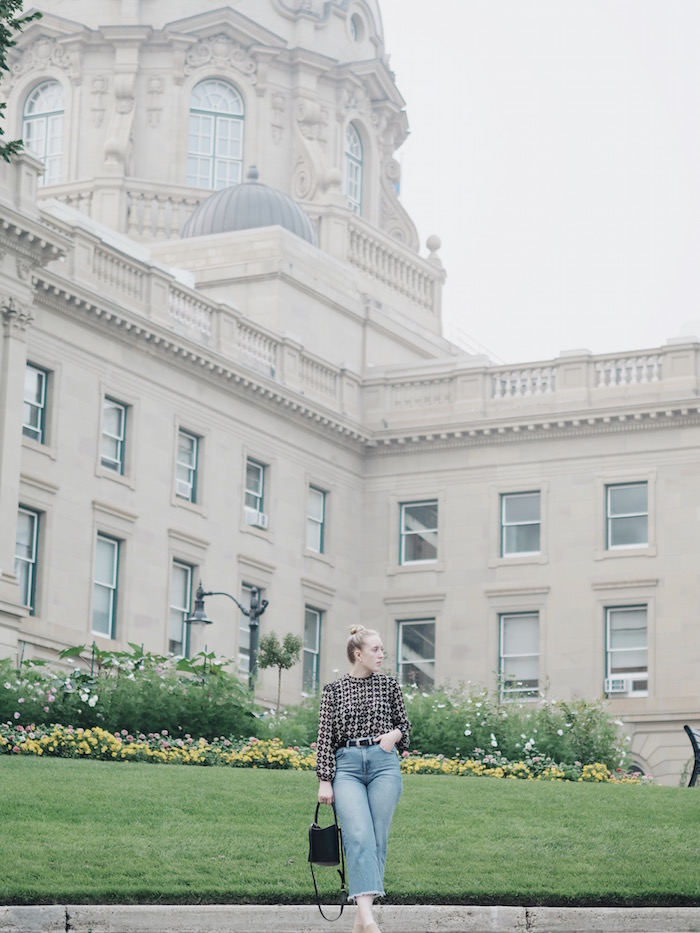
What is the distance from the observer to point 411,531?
190 feet

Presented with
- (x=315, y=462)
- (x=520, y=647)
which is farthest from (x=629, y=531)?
(x=315, y=462)

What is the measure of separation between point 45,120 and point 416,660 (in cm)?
2667

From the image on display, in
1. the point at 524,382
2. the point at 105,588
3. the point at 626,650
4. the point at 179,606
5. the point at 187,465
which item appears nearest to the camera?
the point at 105,588

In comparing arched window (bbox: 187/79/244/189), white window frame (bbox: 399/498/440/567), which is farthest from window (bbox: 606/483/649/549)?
arched window (bbox: 187/79/244/189)

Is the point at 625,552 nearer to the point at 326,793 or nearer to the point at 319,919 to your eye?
the point at 319,919

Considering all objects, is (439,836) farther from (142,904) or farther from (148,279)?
(148,279)

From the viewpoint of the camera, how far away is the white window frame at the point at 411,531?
188 ft

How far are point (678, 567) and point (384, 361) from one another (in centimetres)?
1312

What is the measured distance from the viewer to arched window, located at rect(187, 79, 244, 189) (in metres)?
71.1

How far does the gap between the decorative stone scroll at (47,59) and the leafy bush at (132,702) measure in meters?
42.5

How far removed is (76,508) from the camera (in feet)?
153

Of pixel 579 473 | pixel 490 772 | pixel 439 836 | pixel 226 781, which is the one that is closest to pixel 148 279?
pixel 579 473

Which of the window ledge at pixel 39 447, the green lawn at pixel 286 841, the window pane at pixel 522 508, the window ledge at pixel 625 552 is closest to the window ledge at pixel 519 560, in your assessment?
the window pane at pixel 522 508

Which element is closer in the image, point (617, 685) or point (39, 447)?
point (39, 447)
